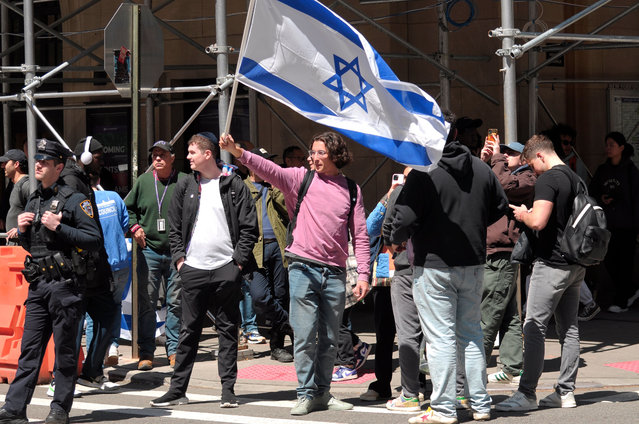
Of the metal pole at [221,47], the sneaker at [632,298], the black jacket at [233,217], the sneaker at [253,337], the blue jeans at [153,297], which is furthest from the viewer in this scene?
the sneaker at [632,298]

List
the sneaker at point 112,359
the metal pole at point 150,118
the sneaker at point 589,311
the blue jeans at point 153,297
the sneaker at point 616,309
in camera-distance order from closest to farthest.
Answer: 1. the blue jeans at point 153,297
2. the sneaker at point 112,359
3. the sneaker at point 589,311
4. the sneaker at point 616,309
5. the metal pole at point 150,118

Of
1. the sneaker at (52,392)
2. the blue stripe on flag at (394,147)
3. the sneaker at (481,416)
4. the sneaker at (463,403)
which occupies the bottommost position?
the sneaker at (52,392)

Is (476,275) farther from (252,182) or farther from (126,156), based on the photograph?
(126,156)

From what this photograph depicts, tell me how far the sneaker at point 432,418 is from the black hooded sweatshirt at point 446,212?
97 centimetres

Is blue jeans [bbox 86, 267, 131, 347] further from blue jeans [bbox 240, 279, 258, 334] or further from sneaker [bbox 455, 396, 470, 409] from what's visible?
sneaker [bbox 455, 396, 470, 409]

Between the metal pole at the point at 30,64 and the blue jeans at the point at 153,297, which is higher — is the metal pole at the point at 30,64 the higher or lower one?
the higher one

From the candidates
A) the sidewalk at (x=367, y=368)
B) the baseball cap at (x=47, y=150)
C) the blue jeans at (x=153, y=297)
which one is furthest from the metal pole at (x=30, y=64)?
the baseball cap at (x=47, y=150)

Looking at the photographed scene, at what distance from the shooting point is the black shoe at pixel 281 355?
992 centimetres

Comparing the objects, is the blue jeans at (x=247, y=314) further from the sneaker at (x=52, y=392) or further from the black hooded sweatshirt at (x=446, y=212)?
the black hooded sweatshirt at (x=446, y=212)

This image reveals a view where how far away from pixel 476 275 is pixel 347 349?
216cm

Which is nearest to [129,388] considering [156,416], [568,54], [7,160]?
[156,416]

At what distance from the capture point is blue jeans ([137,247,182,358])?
9688mm

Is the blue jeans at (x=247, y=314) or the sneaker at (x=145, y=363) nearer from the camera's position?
the sneaker at (x=145, y=363)

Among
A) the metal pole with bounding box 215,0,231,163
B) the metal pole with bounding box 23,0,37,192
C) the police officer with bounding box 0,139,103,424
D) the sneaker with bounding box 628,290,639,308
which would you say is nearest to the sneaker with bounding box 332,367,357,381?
the police officer with bounding box 0,139,103,424
